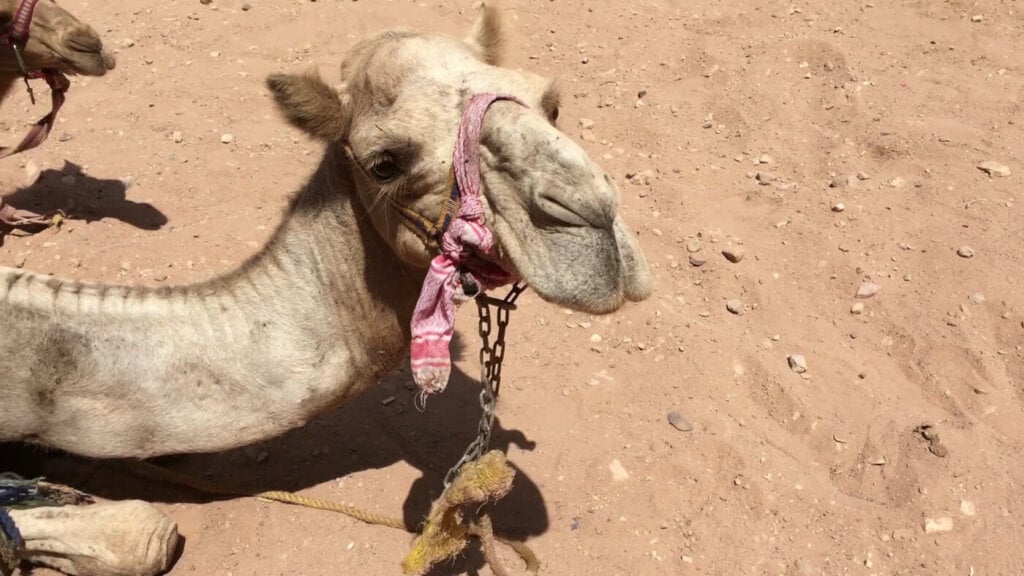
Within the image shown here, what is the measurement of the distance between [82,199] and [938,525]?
570cm

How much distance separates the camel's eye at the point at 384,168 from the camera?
2502mm

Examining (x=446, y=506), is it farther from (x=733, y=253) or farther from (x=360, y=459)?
(x=733, y=253)

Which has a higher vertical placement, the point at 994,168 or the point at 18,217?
the point at 18,217

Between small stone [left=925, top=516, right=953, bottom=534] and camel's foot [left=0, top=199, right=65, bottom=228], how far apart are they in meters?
5.51

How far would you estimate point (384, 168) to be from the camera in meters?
2.53

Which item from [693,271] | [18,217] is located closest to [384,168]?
[693,271]

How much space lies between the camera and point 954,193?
5.25 metres

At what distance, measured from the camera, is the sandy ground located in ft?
11.6

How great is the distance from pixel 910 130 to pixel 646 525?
402cm

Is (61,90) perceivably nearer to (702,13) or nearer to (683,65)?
(683,65)

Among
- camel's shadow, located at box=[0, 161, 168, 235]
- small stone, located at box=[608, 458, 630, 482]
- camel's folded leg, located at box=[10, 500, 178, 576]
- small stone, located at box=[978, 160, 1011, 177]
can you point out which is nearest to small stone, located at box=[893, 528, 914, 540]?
small stone, located at box=[608, 458, 630, 482]

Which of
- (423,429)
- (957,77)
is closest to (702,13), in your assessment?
(957,77)

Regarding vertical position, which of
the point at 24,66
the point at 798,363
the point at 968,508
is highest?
the point at 24,66

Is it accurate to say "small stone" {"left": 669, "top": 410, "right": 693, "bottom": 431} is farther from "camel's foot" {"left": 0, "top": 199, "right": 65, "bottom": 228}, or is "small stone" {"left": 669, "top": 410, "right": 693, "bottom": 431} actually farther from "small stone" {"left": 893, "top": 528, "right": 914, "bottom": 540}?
"camel's foot" {"left": 0, "top": 199, "right": 65, "bottom": 228}
